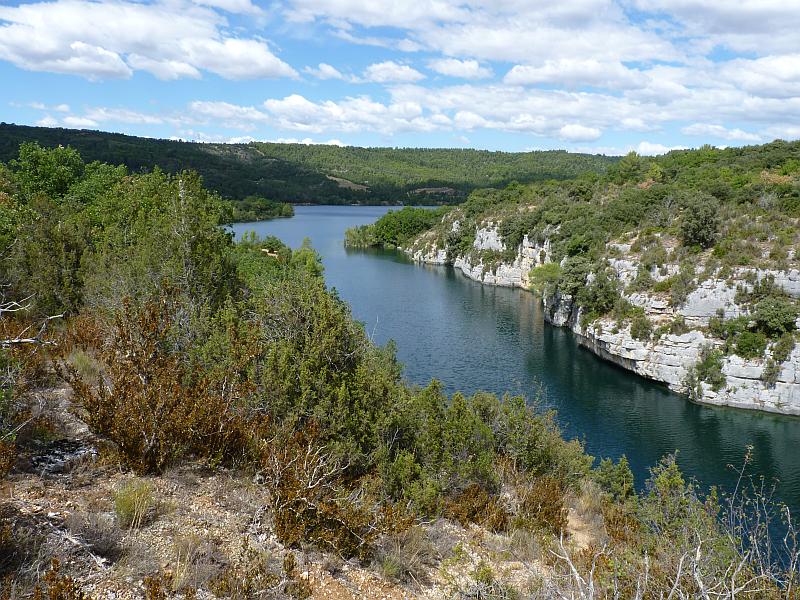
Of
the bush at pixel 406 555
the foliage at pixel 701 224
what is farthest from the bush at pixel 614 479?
the foliage at pixel 701 224

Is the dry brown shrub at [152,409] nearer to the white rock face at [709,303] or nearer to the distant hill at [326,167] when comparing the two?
the white rock face at [709,303]

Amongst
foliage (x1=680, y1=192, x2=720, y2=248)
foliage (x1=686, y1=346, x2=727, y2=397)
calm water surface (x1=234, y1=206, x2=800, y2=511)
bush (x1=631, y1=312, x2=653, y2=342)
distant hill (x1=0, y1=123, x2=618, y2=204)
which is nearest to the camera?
calm water surface (x1=234, y1=206, x2=800, y2=511)

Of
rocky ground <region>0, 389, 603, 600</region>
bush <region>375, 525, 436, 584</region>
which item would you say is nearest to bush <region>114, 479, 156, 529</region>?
rocky ground <region>0, 389, 603, 600</region>

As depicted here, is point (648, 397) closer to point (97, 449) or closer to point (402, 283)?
point (97, 449)

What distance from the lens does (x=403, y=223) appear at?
91938mm

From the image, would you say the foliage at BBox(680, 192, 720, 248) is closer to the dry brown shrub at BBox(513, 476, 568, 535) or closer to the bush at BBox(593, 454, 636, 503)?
the bush at BBox(593, 454, 636, 503)

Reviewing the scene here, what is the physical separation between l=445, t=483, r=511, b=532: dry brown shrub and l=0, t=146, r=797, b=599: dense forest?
0.11 ft

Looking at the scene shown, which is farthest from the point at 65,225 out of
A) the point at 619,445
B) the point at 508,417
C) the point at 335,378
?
the point at 619,445

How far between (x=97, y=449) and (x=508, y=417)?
8811 mm

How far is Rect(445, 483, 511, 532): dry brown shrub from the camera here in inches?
335

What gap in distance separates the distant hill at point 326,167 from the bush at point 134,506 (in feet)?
321

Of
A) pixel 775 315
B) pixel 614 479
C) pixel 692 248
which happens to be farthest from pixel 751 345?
pixel 614 479

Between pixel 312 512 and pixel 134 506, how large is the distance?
185 centimetres

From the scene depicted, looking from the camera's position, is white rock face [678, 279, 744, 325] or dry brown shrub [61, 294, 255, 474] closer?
dry brown shrub [61, 294, 255, 474]
